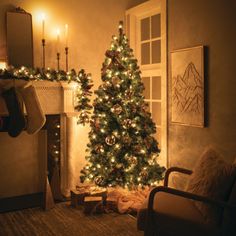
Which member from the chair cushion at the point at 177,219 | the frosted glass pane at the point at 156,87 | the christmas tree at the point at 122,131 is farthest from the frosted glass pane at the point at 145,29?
the chair cushion at the point at 177,219

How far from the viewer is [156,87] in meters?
4.53

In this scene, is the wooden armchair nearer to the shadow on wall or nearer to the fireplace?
the fireplace

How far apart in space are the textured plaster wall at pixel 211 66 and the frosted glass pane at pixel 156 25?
429 mm

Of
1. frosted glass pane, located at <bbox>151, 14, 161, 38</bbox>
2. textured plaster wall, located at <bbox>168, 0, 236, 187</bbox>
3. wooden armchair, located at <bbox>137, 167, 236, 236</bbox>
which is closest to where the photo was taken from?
wooden armchair, located at <bbox>137, 167, 236, 236</bbox>

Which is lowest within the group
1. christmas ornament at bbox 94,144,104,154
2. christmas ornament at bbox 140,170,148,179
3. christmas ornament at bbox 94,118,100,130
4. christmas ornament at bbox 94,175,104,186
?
christmas ornament at bbox 94,175,104,186

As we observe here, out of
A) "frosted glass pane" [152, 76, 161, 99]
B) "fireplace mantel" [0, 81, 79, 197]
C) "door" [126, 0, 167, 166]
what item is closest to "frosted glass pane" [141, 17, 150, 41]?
"door" [126, 0, 167, 166]

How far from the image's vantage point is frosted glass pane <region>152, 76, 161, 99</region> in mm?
4477

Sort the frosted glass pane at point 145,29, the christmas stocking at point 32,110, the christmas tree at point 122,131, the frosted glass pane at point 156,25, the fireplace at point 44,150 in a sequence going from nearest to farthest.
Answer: the christmas stocking at point 32,110
the christmas tree at point 122,131
the fireplace at point 44,150
the frosted glass pane at point 156,25
the frosted glass pane at point 145,29

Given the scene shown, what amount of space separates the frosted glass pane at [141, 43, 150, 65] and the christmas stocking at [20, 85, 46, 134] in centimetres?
169

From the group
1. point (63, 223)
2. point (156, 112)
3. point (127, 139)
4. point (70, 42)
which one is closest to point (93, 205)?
point (63, 223)

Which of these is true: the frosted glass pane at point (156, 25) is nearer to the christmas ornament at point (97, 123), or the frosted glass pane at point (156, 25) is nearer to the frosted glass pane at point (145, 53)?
the frosted glass pane at point (145, 53)

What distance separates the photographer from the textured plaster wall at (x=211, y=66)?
A: 3.30 metres

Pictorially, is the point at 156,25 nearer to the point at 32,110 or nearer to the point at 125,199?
the point at 32,110

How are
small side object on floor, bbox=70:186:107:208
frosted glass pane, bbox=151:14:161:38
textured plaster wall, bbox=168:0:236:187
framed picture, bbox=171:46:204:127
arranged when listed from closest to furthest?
1. textured plaster wall, bbox=168:0:236:187
2. framed picture, bbox=171:46:204:127
3. small side object on floor, bbox=70:186:107:208
4. frosted glass pane, bbox=151:14:161:38
